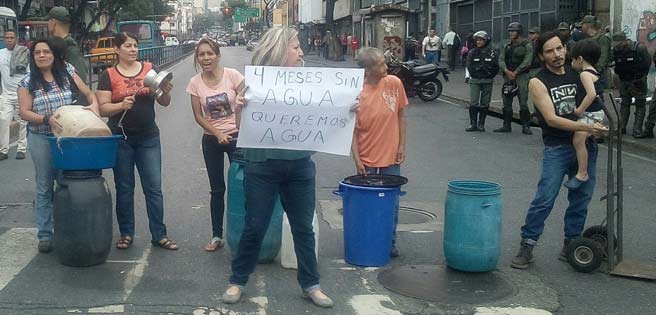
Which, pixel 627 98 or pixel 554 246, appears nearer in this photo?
pixel 554 246

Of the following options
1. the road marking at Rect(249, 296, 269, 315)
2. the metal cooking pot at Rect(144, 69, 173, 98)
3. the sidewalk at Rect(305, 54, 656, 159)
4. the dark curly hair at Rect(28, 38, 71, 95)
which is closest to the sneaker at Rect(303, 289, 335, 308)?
the road marking at Rect(249, 296, 269, 315)

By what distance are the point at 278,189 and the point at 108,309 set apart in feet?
4.39

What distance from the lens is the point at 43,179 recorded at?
642 centimetres

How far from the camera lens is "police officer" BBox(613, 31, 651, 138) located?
12.5m

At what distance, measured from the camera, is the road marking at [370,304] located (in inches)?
204

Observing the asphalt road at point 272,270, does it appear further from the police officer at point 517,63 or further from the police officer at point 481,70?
the police officer at point 481,70

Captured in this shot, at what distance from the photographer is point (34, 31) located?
36.2m

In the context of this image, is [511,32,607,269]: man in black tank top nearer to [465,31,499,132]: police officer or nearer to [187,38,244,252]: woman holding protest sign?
[187,38,244,252]: woman holding protest sign

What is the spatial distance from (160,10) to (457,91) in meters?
55.6

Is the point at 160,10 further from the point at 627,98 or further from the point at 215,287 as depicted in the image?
the point at 215,287

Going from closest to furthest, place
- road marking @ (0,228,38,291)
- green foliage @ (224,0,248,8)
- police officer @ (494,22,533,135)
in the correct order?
1. road marking @ (0,228,38,291)
2. police officer @ (494,22,533,135)
3. green foliage @ (224,0,248,8)

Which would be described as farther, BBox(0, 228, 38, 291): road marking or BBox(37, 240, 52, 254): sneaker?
BBox(37, 240, 52, 254): sneaker

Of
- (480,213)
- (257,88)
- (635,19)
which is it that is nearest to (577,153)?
(480,213)

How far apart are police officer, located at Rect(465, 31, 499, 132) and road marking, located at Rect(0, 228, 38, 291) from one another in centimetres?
875
